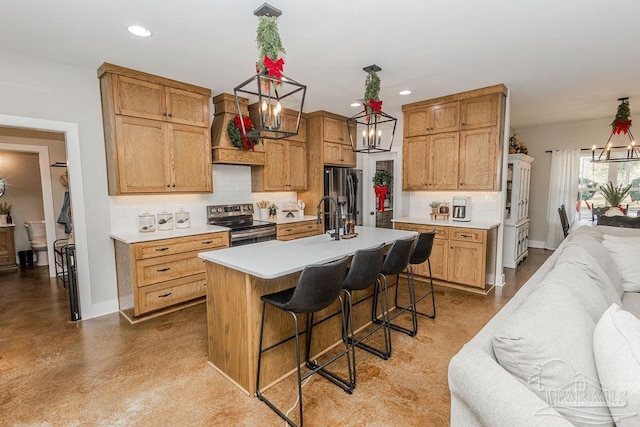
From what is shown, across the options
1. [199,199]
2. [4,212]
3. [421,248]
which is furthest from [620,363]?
[4,212]

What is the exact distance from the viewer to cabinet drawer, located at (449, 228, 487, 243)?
13.1ft

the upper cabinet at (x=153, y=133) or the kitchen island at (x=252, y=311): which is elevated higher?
the upper cabinet at (x=153, y=133)

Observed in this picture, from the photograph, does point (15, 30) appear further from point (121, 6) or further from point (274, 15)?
point (274, 15)

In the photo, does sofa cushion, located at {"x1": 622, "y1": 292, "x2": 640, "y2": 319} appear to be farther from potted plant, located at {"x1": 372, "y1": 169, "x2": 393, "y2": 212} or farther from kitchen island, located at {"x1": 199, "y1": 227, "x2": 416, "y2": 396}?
potted plant, located at {"x1": 372, "y1": 169, "x2": 393, "y2": 212}

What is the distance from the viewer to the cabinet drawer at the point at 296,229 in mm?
4578

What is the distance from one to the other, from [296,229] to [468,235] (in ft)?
7.90

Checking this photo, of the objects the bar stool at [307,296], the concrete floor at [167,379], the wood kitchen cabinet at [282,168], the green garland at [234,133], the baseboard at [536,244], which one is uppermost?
the green garland at [234,133]

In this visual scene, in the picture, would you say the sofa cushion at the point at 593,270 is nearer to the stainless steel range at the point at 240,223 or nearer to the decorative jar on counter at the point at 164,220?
the stainless steel range at the point at 240,223

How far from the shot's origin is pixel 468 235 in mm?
4102

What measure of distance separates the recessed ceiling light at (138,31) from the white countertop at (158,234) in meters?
1.88

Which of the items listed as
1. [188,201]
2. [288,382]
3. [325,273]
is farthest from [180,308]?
[325,273]

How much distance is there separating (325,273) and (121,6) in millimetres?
2285

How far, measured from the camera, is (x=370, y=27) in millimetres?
2479

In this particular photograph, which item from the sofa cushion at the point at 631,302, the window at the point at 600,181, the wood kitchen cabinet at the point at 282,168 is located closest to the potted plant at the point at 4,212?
the wood kitchen cabinet at the point at 282,168
